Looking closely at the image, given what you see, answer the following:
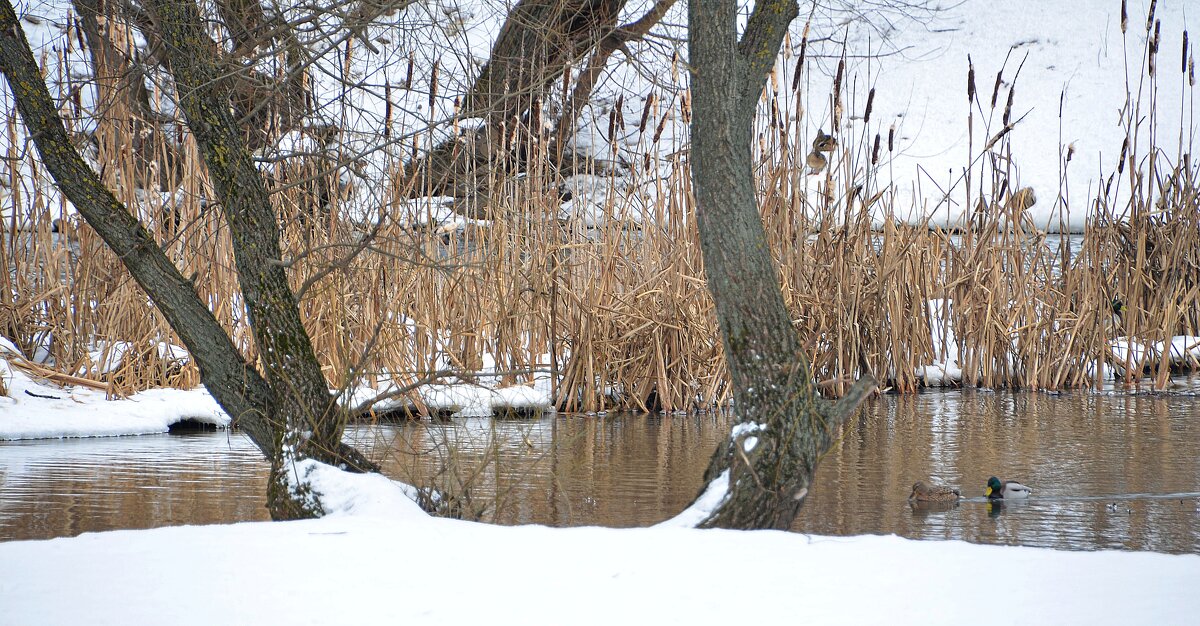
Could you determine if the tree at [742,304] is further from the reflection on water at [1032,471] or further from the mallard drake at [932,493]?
the mallard drake at [932,493]

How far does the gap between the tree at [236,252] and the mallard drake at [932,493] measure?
1.02 metres

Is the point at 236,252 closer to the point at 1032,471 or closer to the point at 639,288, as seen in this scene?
the point at 1032,471

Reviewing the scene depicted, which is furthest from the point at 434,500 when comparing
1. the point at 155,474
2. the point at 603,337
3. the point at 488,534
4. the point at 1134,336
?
the point at 1134,336

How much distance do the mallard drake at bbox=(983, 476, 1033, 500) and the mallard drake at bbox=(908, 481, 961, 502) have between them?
0.25ft

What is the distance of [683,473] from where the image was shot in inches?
89.0

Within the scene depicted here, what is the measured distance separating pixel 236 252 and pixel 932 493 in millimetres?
1317

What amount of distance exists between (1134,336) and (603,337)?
2.28 m

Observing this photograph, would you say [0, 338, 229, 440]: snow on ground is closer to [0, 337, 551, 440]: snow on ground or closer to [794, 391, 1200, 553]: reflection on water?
[0, 337, 551, 440]: snow on ground

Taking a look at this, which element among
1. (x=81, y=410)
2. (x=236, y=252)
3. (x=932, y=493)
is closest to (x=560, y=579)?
(x=236, y=252)

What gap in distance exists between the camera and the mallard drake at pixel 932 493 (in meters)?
1.90

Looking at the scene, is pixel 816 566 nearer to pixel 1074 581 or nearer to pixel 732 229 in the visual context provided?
pixel 1074 581

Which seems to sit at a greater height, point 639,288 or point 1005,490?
point 639,288

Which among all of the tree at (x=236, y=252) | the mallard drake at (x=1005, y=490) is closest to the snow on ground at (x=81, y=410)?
the tree at (x=236, y=252)

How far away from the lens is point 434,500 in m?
1.66
